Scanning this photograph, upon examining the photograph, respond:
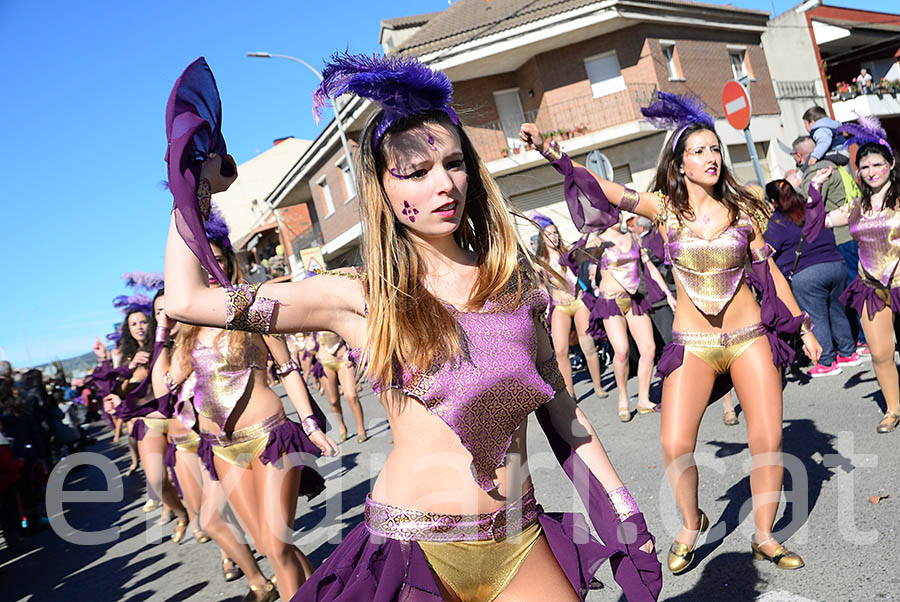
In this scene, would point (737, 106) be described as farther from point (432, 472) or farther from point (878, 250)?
point (432, 472)

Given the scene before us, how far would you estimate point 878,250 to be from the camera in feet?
18.8

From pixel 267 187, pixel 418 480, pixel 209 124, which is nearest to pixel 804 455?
pixel 418 480

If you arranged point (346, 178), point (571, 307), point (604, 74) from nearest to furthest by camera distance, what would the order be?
point (571, 307) < point (604, 74) < point (346, 178)

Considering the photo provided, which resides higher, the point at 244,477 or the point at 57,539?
the point at 244,477

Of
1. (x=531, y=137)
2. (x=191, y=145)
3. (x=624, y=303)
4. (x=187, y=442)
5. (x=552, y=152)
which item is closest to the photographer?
(x=191, y=145)

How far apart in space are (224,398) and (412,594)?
2685 millimetres

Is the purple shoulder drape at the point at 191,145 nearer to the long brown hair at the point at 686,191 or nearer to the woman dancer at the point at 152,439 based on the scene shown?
the long brown hair at the point at 686,191

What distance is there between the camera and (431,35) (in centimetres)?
2477

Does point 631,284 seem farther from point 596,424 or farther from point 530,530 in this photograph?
point 530,530

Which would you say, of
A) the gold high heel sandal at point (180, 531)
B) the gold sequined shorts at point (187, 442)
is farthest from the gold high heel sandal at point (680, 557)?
the gold high heel sandal at point (180, 531)

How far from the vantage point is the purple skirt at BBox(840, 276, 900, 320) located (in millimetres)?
5555

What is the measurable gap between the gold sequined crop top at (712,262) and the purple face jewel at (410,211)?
238cm

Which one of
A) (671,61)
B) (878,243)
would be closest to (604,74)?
(671,61)

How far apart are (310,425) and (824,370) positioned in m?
5.86
